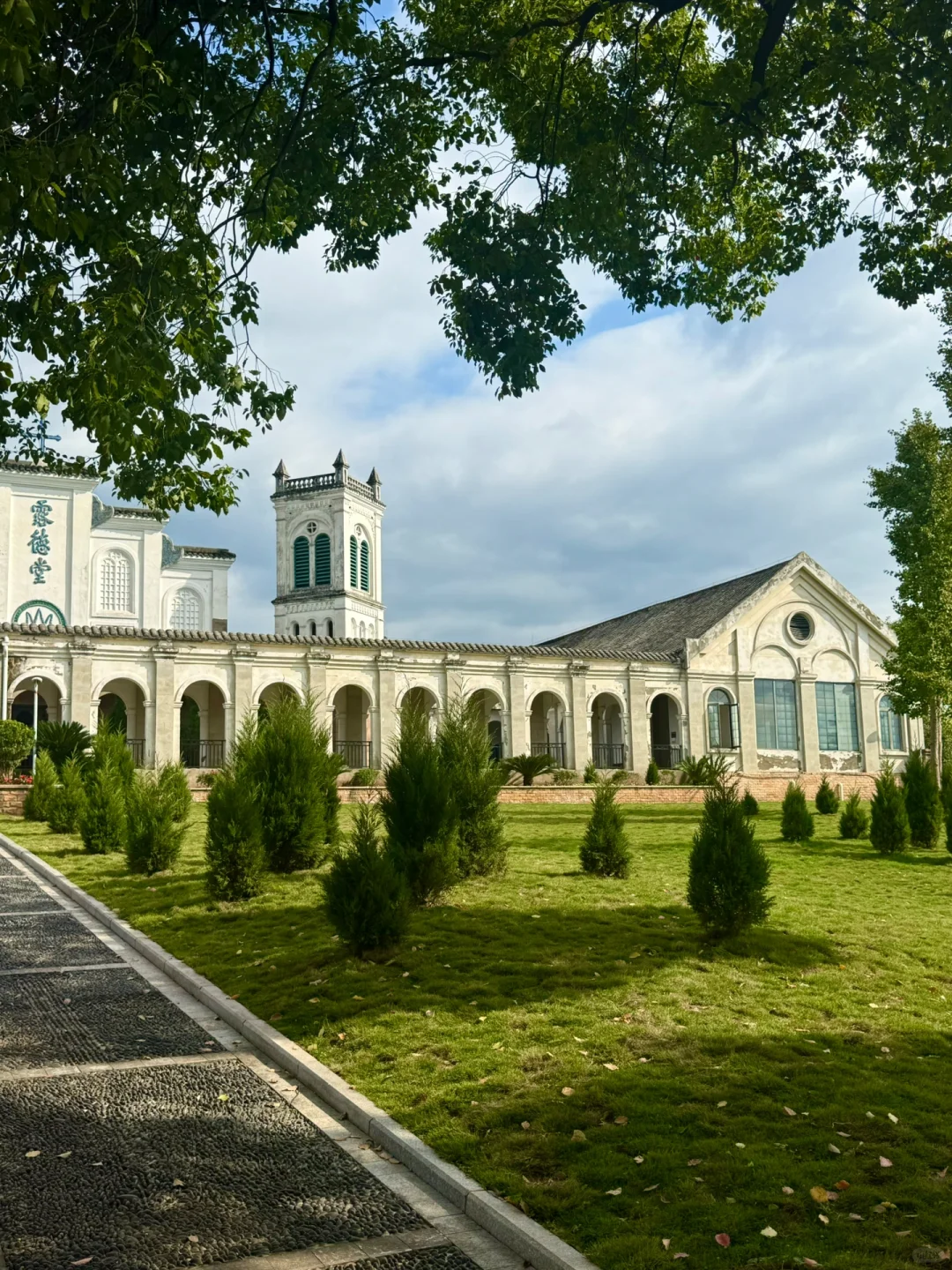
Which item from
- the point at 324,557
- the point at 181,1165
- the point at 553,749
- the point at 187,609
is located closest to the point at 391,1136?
the point at 181,1165

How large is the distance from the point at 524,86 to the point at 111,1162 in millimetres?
10043

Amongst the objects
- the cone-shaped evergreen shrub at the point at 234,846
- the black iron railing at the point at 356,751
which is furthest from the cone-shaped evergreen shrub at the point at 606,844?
the black iron railing at the point at 356,751

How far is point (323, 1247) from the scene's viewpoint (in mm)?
4531

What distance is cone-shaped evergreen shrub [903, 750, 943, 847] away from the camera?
19.5 m

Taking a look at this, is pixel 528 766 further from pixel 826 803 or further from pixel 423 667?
pixel 826 803

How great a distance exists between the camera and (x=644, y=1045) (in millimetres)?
7152

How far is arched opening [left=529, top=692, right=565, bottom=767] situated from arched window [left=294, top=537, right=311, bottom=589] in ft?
97.7

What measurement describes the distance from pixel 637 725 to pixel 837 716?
9.33 metres

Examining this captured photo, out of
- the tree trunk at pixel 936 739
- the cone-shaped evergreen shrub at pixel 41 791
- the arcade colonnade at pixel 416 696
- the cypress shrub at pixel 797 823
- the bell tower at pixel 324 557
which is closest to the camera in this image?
the cypress shrub at pixel 797 823

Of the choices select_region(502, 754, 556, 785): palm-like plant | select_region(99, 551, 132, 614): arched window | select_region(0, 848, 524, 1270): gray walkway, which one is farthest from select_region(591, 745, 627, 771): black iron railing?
select_region(0, 848, 524, 1270): gray walkway

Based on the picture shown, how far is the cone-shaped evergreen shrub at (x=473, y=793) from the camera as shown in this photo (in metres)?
13.2

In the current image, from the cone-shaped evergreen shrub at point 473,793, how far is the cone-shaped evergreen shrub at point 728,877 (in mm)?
3650

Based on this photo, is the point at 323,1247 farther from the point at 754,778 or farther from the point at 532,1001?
the point at 754,778

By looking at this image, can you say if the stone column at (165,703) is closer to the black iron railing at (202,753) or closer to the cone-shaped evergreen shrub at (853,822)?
the black iron railing at (202,753)
